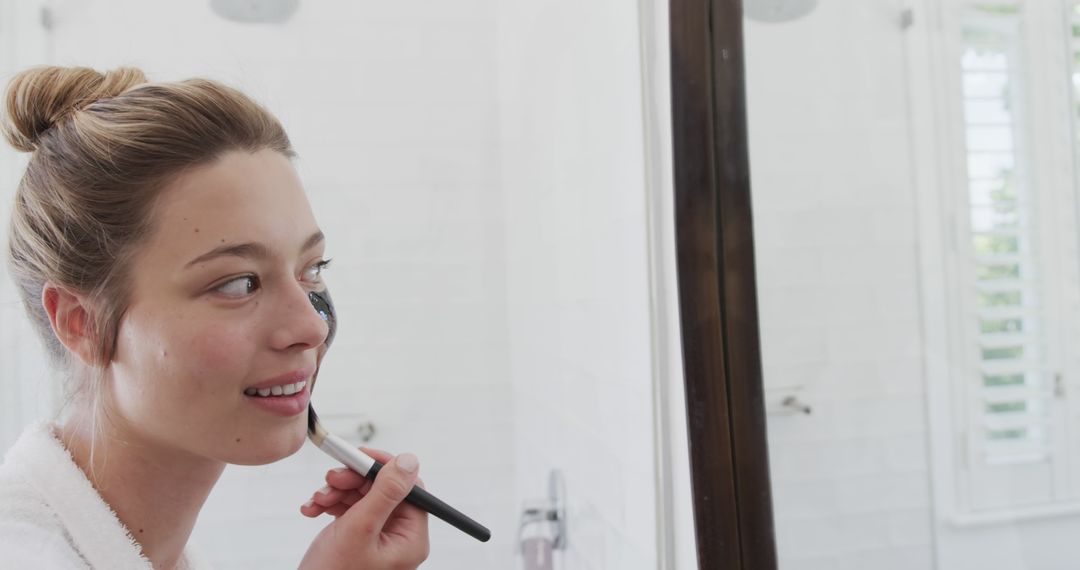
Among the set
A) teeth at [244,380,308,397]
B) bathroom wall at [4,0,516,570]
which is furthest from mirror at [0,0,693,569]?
teeth at [244,380,308,397]

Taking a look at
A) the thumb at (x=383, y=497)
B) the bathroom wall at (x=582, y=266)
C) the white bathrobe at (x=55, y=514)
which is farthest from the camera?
the bathroom wall at (x=582, y=266)

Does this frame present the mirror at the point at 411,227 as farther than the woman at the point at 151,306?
Yes

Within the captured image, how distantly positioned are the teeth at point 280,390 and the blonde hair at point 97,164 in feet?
0.40

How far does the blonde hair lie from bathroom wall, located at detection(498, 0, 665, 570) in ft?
1.30

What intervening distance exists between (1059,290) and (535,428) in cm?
108

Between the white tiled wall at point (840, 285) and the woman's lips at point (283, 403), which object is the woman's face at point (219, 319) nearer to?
the woman's lips at point (283, 403)

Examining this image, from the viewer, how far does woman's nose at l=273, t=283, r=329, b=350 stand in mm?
623

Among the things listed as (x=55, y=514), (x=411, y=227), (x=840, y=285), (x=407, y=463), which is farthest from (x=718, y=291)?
(x=411, y=227)

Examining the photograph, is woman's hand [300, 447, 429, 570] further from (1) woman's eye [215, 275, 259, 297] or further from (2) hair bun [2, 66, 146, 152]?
(2) hair bun [2, 66, 146, 152]

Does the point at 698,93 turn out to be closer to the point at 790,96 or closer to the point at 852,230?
the point at 790,96

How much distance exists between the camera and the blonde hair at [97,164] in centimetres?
61

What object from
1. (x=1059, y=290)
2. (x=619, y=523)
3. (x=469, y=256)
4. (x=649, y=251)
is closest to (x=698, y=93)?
(x=649, y=251)

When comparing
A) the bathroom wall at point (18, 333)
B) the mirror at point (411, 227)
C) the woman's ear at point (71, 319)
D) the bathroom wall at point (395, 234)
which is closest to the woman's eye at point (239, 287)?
the woman's ear at point (71, 319)

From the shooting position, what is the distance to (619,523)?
93 cm
